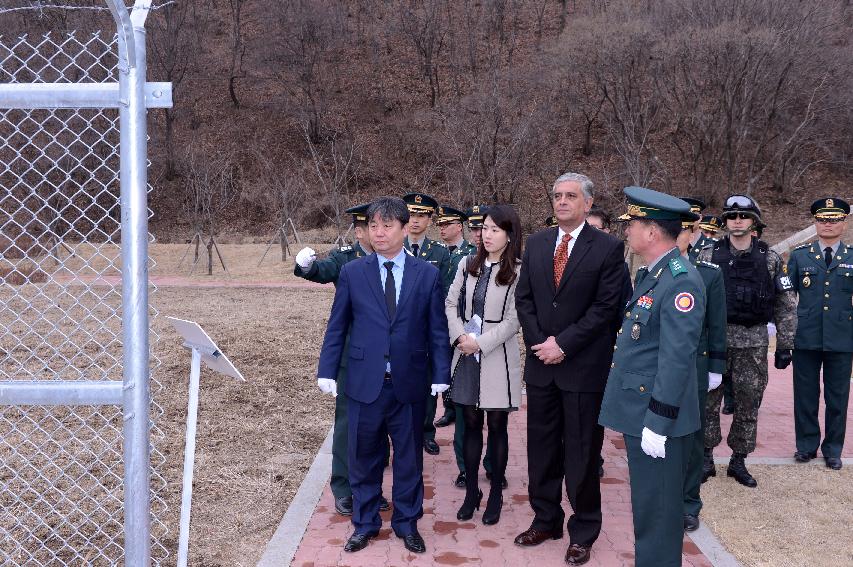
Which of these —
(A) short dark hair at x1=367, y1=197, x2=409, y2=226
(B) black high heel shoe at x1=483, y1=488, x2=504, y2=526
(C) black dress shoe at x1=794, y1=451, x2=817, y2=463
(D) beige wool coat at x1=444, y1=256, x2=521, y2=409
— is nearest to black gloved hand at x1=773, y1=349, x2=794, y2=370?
(C) black dress shoe at x1=794, y1=451, x2=817, y2=463

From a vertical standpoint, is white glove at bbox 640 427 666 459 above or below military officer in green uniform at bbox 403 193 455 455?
below

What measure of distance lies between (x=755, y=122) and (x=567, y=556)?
29833mm

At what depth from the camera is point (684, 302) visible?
3461 mm

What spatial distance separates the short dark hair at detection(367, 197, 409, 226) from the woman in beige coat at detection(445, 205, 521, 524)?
2.19ft

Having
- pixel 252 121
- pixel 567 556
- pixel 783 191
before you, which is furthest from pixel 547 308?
pixel 252 121

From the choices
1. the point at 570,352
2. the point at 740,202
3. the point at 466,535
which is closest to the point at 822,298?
the point at 740,202

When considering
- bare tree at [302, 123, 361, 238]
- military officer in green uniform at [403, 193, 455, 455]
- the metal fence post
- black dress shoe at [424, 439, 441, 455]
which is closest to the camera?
the metal fence post

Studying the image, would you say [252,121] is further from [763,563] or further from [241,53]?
[763,563]

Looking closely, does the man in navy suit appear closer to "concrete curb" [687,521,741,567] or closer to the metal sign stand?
the metal sign stand

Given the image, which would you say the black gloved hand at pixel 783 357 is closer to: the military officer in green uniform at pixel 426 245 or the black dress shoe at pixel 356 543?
the military officer in green uniform at pixel 426 245

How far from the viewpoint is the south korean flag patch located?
3445 mm

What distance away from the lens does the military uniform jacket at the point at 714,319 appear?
15.3 ft

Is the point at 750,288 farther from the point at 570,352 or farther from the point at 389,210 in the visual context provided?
the point at 389,210

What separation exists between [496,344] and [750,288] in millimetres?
2260
